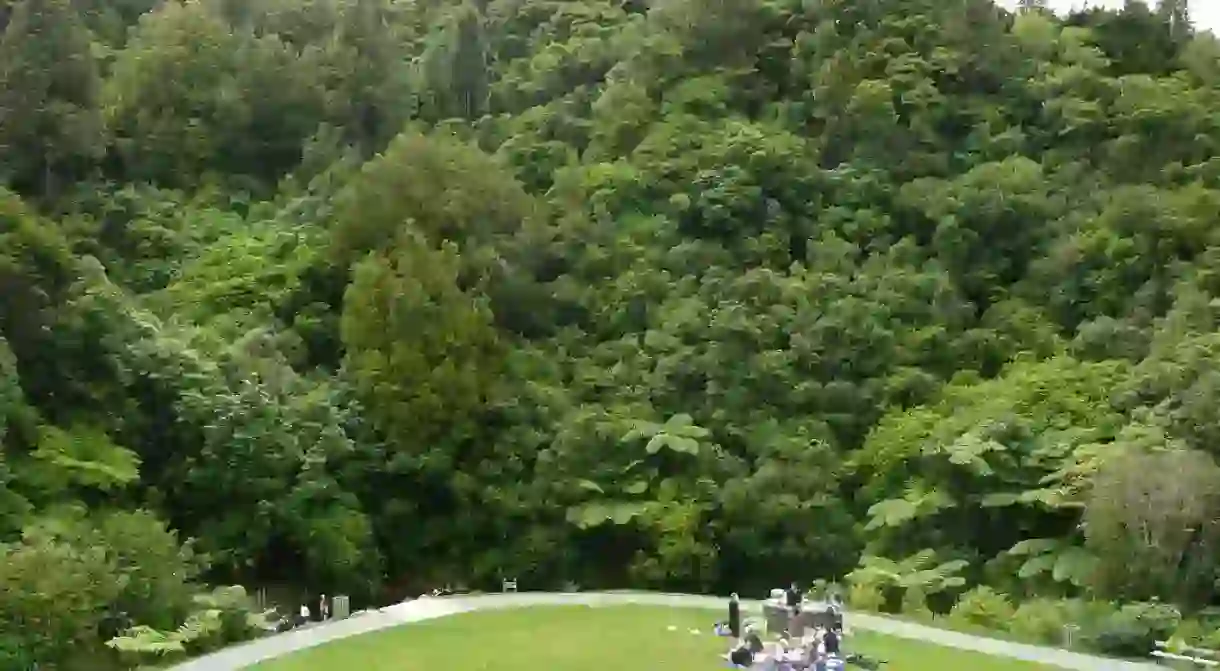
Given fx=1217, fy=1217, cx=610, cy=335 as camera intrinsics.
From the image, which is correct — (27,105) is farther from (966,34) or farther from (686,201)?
(966,34)

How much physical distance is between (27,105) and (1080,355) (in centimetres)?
2101

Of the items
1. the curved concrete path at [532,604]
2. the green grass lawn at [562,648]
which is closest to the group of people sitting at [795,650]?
the green grass lawn at [562,648]

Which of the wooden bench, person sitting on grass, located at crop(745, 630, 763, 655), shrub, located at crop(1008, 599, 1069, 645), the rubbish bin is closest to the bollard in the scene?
the rubbish bin

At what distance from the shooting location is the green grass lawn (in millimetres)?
13477

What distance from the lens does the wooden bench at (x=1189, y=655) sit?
1378 centimetres

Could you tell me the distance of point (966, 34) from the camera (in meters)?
29.9

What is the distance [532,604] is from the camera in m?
18.3

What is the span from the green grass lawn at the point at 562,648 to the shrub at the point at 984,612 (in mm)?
2171

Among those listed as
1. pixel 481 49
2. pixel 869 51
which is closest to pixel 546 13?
pixel 481 49

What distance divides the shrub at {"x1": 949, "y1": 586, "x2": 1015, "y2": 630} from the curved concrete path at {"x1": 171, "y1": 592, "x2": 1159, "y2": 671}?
0.99 meters

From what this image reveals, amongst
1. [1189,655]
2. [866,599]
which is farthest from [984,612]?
[1189,655]

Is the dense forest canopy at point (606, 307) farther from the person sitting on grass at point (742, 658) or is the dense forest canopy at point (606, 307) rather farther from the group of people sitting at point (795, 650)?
the person sitting on grass at point (742, 658)

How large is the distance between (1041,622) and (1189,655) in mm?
1951

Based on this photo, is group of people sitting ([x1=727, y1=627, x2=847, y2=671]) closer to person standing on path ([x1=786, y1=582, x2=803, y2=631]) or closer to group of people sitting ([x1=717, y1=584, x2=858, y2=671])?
group of people sitting ([x1=717, y1=584, x2=858, y2=671])
